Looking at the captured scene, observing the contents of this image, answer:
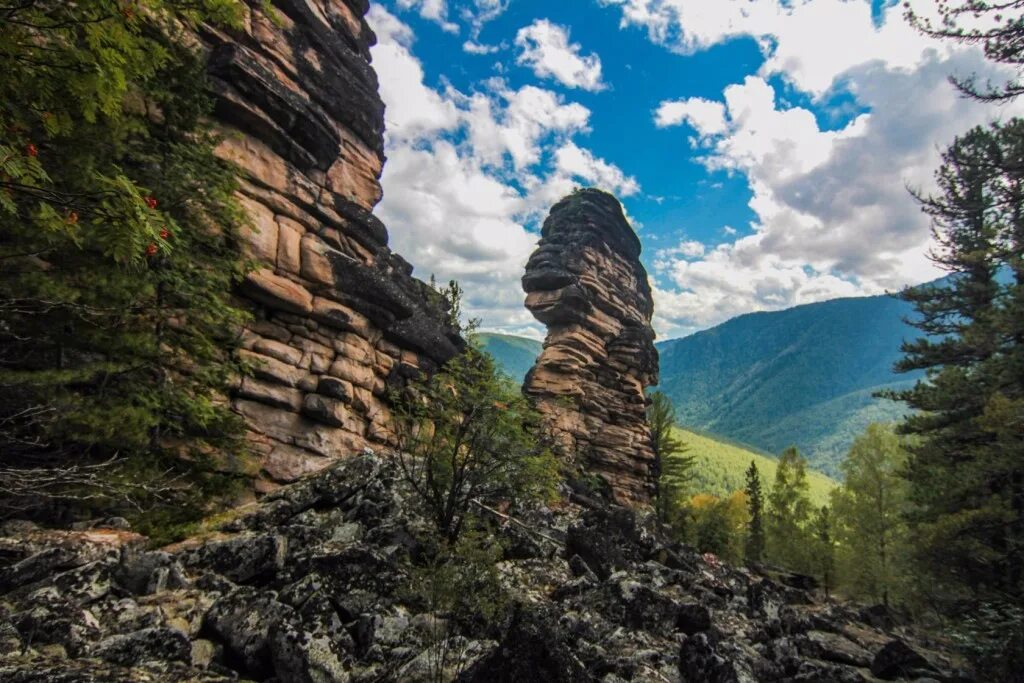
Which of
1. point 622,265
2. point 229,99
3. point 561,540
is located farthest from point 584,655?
point 622,265

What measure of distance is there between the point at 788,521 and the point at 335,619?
49.3 metres

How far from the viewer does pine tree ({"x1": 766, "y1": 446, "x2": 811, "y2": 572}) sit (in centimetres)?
3909

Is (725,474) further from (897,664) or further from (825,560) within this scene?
(897,664)

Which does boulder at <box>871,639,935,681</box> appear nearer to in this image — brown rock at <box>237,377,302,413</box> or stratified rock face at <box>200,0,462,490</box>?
stratified rock face at <box>200,0,462,490</box>

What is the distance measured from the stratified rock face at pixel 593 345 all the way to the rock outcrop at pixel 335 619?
2469 cm

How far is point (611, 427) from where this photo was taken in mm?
40594

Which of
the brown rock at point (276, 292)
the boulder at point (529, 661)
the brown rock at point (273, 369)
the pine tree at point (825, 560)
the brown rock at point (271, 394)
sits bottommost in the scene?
the pine tree at point (825, 560)

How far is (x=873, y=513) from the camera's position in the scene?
35688 mm

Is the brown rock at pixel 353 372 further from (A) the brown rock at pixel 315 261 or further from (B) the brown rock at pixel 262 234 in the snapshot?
(B) the brown rock at pixel 262 234

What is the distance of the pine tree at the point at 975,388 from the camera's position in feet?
47.5

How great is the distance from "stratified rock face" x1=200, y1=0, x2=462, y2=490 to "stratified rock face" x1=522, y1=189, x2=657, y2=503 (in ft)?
55.7

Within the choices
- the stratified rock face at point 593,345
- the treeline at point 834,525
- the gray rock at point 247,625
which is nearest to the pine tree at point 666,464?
the treeline at point 834,525

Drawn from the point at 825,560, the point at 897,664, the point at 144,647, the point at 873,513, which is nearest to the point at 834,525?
the point at 825,560

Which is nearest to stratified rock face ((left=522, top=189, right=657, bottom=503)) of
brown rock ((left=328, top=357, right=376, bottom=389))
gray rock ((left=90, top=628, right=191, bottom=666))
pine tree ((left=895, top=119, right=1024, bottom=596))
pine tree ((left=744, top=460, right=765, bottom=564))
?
pine tree ((left=744, top=460, right=765, bottom=564))
